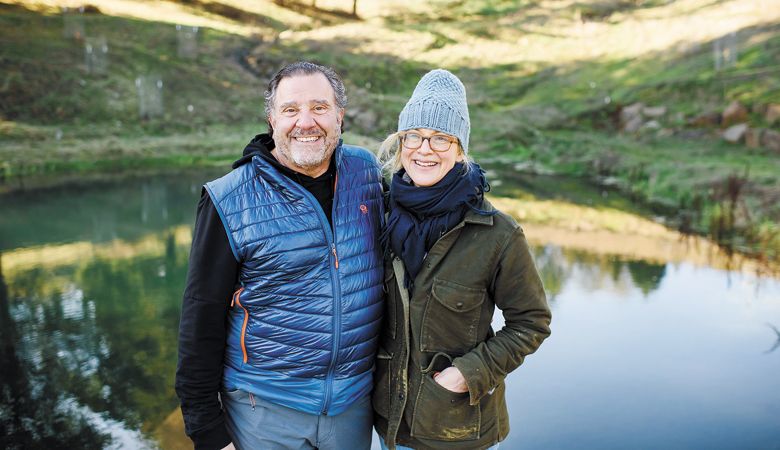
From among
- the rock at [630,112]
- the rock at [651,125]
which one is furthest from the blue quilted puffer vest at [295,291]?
the rock at [630,112]

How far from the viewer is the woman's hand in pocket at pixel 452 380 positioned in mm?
2463

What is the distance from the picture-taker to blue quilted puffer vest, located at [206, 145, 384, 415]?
2482mm

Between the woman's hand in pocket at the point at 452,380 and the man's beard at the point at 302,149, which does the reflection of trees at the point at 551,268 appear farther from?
the man's beard at the point at 302,149

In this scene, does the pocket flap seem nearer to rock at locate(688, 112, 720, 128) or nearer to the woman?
the woman

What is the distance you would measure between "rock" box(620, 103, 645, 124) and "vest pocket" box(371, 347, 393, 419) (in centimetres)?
1886

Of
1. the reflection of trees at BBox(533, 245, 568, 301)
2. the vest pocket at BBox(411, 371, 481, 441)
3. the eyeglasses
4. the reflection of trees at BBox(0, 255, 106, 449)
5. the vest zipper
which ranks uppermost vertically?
the eyeglasses

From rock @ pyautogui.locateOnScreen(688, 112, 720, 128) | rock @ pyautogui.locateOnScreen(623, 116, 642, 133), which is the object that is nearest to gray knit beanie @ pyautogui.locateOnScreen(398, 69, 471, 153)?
rock @ pyautogui.locateOnScreen(688, 112, 720, 128)

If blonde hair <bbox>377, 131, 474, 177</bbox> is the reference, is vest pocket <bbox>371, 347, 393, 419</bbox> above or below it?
below

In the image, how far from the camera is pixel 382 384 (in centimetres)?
272

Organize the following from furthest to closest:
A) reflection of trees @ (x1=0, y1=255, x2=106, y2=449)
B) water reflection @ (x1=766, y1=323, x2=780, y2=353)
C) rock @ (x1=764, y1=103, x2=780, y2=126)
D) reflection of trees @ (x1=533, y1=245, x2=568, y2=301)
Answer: rock @ (x1=764, y1=103, x2=780, y2=126) → reflection of trees @ (x1=533, y1=245, x2=568, y2=301) → water reflection @ (x1=766, y1=323, x2=780, y2=353) → reflection of trees @ (x1=0, y1=255, x2=106, y2=449)

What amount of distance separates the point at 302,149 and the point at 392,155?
1.90ft

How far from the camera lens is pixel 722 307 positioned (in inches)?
306

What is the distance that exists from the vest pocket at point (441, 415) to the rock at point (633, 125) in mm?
18339

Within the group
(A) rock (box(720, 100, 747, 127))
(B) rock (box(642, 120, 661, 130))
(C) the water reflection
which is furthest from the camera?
(B) rock (box(642, 120, 661, 130))
